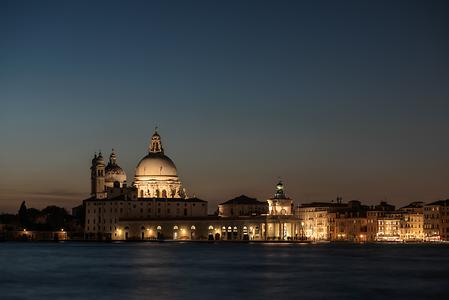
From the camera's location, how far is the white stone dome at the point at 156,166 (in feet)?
454

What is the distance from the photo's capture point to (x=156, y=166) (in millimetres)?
138500

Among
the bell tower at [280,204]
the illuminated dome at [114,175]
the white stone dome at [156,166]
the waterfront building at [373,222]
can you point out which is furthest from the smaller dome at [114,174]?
the waterfront building at [373,222]

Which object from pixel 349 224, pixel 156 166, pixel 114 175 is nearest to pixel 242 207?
pixel 156 166

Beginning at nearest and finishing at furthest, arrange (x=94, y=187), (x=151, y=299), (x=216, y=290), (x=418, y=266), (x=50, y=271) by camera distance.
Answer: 1. (x=151, y=299)
2. (x=216, y=290)
3. (x=50, y=271)
4. (x=418, y=266)
5. (x=94, y=187)

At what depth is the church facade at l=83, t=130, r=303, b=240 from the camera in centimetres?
12875

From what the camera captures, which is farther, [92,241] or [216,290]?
[92,241]

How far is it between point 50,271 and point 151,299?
18.1 m

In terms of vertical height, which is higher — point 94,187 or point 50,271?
point 94,187

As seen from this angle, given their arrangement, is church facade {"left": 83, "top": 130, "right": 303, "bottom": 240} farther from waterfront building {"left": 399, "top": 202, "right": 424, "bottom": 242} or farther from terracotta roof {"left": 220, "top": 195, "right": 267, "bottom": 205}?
waterfront building {"left": 399, "top": 202, "right": 424, "bottom": 242}

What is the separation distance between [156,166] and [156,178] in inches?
67.2

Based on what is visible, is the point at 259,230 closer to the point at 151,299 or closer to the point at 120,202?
the point at 120,202

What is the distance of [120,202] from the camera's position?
436 ft

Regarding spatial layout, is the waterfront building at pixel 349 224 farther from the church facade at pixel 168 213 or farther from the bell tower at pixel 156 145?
the bell tower at pixel 156 145

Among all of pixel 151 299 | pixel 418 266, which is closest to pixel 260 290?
pixel 151 299
